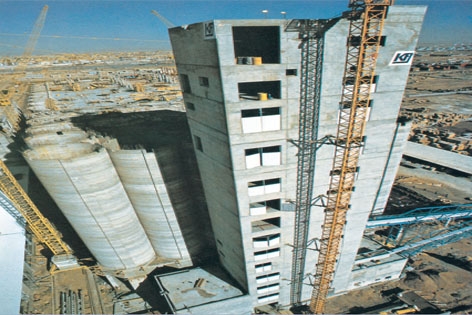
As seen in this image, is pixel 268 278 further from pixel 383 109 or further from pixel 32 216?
pixel 32 216

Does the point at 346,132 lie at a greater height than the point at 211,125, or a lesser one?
lesser

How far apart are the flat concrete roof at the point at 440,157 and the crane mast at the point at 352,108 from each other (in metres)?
44.2

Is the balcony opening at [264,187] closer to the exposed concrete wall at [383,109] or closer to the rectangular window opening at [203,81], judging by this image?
the exposed concrete wall at [383,109]

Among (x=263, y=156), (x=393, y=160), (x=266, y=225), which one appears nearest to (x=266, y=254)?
(x=266, y=225)

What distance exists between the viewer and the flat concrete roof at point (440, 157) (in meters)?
48.1

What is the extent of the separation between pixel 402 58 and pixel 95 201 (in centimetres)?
2664

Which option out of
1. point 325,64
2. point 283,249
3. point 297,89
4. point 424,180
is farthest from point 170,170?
point 424,180

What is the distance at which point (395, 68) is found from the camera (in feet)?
47.6

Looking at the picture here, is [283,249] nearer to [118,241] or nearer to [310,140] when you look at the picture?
[310,140]

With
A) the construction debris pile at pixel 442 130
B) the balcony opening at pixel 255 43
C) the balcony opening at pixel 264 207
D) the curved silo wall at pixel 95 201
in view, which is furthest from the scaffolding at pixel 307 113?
the construction debris pile at pixel 442 130

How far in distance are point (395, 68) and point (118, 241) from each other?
96.6 feet

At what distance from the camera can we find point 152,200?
25.1 m

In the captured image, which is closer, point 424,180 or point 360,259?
point 360,259

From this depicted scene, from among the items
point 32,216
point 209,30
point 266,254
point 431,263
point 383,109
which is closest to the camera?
point 209,30
